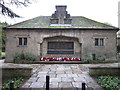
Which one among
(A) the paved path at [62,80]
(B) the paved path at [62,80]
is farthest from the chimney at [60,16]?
(A) the paved path at [62,80]

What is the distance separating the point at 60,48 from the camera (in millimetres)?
14828

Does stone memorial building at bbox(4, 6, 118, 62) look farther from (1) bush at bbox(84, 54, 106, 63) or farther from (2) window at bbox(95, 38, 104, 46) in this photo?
(1) bush at bbox(84, 54, 106, 63)

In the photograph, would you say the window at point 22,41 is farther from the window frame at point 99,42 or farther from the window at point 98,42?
the window at point 98,42

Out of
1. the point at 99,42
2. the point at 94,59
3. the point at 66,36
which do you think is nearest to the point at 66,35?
the point at 66,36

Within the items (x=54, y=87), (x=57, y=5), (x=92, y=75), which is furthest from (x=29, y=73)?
(x=57, y=5)

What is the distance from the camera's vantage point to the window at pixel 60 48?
1478cm

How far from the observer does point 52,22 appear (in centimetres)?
1570

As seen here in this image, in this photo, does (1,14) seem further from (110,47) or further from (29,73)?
(110,47)

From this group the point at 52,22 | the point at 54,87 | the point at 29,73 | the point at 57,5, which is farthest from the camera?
the point at 57,5

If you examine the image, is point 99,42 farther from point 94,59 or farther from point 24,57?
point 24,57

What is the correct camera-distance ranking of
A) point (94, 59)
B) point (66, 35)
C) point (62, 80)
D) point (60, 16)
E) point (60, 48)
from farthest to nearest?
point (60, 16) → point (60, 48) → point (66, 35) → point (94, 59) → point (62, 80)

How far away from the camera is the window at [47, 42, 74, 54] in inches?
582

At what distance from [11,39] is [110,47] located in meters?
14.5

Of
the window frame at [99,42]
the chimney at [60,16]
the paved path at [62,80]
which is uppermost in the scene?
the chimney at [60,16]
